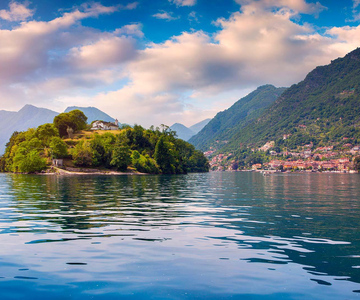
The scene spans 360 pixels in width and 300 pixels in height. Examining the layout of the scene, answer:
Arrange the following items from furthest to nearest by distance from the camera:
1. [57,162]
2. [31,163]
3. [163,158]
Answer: [163,158] → [57,162] → [31,163]

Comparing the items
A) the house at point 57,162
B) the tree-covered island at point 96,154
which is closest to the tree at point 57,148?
the tree-covered island at point 96,154

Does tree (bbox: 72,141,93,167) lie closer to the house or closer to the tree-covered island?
the tree-covered island

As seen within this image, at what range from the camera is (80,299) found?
8.98 metres

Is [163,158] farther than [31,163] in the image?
Yes

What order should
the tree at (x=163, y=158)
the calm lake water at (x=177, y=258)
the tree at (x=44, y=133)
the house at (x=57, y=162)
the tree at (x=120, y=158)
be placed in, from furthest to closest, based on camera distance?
the tree at (x=44, y=133), the tree at (x=163, y=158), the tree at (x=120, y=158), the house at (x=57, y=162), the calm lake water at (x=177, y=258)

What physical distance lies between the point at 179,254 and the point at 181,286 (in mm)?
3583

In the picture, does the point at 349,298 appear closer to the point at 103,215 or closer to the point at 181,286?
the point at 181,286

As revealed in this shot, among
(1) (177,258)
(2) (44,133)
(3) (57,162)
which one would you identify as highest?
(2) (44,133)

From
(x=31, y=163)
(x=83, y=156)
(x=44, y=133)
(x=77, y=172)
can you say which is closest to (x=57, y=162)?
(x=31, y=163)

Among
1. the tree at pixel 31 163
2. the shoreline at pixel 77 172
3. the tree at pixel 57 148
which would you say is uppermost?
the tree at pixel 57 148

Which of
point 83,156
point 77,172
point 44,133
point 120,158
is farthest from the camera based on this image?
point 44,133

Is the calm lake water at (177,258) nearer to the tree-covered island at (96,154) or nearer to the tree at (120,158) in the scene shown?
the tree at (120,158)

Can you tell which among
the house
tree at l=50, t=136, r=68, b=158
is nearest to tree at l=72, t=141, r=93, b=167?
the house

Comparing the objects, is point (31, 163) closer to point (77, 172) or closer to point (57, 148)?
point (57, 148)
